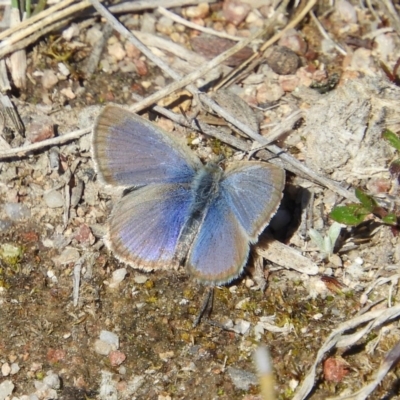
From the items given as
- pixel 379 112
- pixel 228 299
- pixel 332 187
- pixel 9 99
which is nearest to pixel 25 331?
pixel 228 299

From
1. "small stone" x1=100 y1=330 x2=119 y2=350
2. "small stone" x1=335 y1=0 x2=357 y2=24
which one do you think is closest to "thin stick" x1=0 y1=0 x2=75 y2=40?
"small stone" x1=335 y1=0 x2=357 y2=24

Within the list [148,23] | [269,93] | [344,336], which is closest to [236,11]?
[148,23]

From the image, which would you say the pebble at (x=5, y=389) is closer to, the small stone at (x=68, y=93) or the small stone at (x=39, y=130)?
the small stone at (x=39, y=130)

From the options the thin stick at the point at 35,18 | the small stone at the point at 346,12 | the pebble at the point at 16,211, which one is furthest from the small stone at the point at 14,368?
the small stone at the point at 346,12

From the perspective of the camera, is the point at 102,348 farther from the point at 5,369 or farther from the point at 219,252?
the point at 219,252

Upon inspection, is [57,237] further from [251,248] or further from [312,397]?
[312,397]
